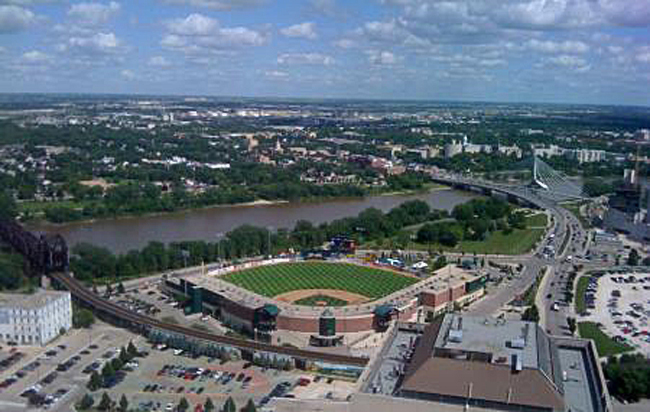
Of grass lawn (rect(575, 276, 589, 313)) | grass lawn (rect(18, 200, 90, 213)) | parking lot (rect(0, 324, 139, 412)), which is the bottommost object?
parking lot (rect(0, 324, 139, 412))

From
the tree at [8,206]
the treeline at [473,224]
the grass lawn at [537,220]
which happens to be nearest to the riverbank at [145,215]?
the tree at [8,206]

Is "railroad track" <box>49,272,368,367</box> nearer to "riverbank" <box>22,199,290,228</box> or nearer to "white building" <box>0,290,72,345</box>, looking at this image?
"white building" <box>0,290,72,345</box>

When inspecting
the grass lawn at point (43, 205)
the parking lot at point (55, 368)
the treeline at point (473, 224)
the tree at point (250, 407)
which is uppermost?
the treeline at point (473, 224)

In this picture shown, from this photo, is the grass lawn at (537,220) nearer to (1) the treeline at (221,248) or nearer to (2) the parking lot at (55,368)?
(1) the treeline at (221,248)

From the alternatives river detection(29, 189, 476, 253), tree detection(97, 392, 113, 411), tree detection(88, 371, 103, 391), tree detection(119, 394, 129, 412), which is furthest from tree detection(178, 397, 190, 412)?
river detection(29, 189, 476, 253)

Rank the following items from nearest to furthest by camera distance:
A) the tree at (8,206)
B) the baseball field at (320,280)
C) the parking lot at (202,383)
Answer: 1. the parking lot at (202,383)
2. the baseball field at (320,280)
3. the tree at (8,206)

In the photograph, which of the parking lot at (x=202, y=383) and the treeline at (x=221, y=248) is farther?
the treeline at (x=221, y=248)
